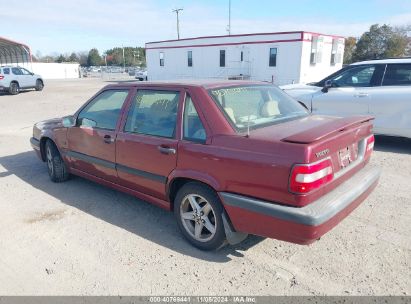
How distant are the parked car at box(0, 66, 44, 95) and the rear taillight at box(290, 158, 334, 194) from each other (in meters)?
22.0

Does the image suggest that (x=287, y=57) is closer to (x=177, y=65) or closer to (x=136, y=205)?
(x=177, y=65)

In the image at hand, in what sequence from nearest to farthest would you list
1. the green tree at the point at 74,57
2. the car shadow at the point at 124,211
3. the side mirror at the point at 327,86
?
the car shadow at the point at 124,211, the side mirror at the point at 327,86, the green tree at the point at 74,57

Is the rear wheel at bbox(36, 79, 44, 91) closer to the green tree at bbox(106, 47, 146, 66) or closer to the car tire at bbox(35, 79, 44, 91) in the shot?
the car tire at bbox(35, 79, 44, 91)

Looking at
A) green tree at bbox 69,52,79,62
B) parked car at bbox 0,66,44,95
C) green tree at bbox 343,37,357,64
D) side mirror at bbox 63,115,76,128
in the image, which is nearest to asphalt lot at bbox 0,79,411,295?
side mirror at bbox 63,115,76,128

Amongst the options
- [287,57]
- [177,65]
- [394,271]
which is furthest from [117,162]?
[177,65]

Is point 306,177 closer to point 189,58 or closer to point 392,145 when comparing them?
point 392,145

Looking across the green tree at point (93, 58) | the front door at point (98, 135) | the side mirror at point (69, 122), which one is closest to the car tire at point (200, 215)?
the front door at point (98, 135)

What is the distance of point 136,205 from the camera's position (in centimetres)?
437

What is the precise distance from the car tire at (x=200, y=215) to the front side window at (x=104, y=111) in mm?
1334

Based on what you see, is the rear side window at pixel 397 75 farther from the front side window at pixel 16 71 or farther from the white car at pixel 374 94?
the front side window at pixel 16 71

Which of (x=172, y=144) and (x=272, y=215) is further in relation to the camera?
(x=172, y=144)

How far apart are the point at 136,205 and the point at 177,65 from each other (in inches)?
1229

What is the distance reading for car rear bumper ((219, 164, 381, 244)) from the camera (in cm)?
256

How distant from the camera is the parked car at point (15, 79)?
20266 millimetres
